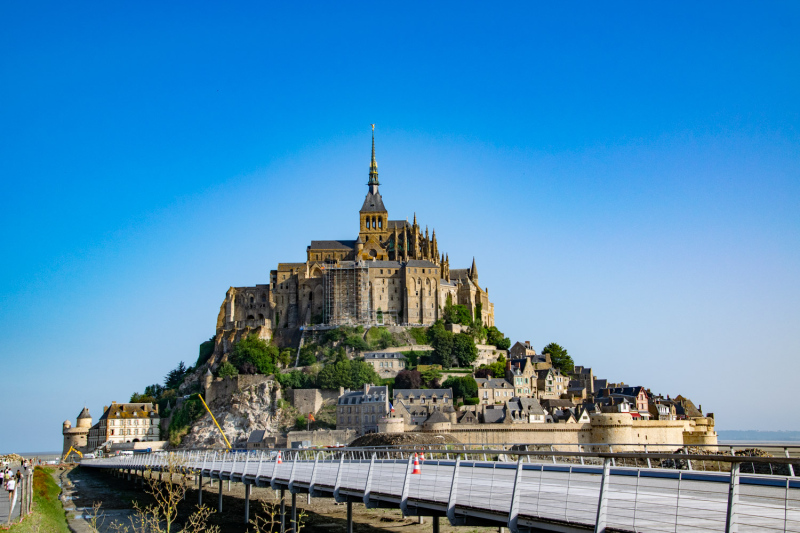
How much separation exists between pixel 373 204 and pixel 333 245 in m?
9.25

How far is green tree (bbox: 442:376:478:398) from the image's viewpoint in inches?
2955

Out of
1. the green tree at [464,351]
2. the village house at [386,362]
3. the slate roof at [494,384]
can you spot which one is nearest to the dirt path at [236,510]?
the slate roof at [494,384]

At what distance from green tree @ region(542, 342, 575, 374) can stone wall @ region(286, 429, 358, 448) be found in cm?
3109

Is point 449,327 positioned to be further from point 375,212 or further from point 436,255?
point 375,212

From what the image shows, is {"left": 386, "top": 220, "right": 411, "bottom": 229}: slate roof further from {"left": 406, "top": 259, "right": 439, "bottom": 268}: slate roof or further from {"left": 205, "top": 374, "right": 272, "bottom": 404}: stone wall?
{"left": 205, "top": 374, "right": 272, "bottom": 404}: stone wall

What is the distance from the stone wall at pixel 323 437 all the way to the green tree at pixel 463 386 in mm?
11734

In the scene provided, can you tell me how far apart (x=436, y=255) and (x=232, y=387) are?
31581mm

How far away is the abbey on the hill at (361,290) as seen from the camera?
92.4 m

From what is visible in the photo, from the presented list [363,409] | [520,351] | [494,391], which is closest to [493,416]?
[494,391]

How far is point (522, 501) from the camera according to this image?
13.8 metres

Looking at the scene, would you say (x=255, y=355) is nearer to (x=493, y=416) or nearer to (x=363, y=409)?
(x=363, y=409)

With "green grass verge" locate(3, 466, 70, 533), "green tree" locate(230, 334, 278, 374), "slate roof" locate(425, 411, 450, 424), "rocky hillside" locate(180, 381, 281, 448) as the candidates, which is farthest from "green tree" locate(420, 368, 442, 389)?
"green grass verge" locate(3, 466, 70, 533)

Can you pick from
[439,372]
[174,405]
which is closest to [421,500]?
[439,372]

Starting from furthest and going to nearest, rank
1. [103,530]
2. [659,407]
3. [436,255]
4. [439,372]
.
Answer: [436,255] < [439,372] < [659,407] < [103,530]
